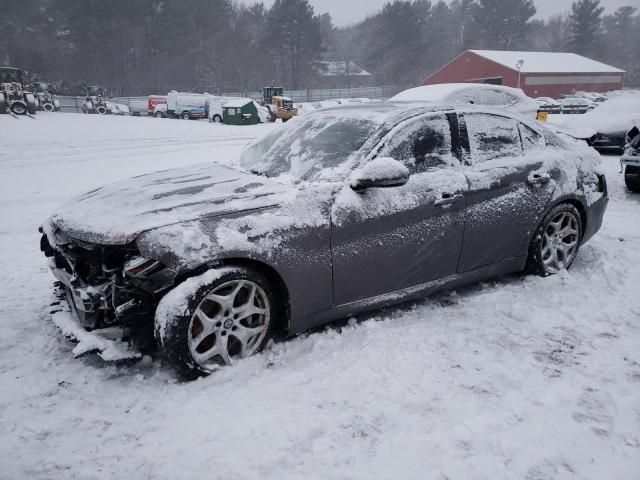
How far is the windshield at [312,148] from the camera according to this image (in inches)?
132

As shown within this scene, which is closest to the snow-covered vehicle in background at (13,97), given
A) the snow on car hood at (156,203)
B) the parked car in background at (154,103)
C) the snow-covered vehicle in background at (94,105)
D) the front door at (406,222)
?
the snow-covered vehicle in background at (94,105)

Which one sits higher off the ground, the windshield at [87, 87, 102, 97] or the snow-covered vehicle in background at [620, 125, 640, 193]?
→ the windshield at [87, 87, 102, 97]

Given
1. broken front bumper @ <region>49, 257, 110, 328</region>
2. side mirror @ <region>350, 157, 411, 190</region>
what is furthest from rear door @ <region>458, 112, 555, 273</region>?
broken front bumper @ <region>49, 257, 110, 328</region>

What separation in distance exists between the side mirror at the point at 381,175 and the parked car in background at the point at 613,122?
9544 millimetres

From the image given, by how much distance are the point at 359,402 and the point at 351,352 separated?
502 mm

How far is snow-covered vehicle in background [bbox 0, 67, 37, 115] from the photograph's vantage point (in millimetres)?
24906

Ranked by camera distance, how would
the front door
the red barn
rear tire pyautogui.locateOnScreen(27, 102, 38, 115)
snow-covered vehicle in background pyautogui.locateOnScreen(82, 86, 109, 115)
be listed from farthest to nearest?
the red barn, snow-covered vehicle in background pyautogui.locateOnScreen(82, 86, 109, 115), rear tire pyautogui.locateOnScreen(27, 102, 38, 115), the front door

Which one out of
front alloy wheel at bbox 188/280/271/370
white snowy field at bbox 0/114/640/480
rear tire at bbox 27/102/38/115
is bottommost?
white snowy field at bbox 0/114/640/480

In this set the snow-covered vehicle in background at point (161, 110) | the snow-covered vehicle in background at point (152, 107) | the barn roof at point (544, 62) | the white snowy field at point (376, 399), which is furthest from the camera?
the barn roof at point (544, 62)

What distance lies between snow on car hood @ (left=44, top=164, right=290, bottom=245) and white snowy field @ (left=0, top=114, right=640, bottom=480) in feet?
3.03

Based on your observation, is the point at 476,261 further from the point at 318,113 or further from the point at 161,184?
the point at 161,184

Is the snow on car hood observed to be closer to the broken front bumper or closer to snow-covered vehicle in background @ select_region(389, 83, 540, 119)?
the broken front bumper

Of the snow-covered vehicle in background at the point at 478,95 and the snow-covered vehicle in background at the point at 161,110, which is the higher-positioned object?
the snow-covered vehicle in background at the point at 161,110

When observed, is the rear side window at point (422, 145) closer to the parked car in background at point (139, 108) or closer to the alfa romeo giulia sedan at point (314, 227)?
the alfa romeo giulia sedan at point (314, 227)
